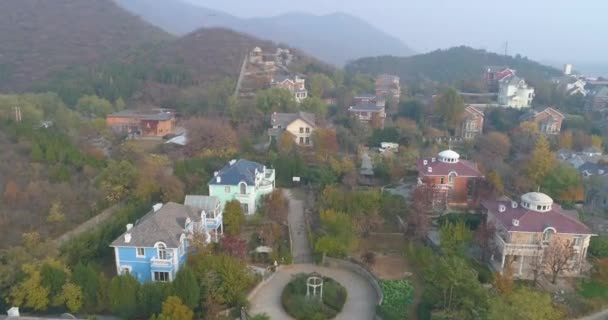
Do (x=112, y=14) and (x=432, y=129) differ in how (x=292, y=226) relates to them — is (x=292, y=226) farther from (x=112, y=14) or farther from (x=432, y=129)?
(x=112, y=14)

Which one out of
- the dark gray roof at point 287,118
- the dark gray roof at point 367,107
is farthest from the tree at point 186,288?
the dark gray roof at point 367,107

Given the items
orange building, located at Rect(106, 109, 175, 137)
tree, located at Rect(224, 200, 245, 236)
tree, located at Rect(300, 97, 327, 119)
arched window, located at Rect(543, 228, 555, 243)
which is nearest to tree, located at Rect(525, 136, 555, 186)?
arched window, located at Rect(543, 228, 555, 243)

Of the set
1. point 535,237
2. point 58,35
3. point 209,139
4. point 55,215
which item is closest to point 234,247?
point 55,215

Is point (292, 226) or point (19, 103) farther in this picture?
point (19, 103)

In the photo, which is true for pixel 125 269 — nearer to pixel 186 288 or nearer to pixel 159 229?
pixel 159 229

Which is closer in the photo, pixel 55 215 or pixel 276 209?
pixel 55 215

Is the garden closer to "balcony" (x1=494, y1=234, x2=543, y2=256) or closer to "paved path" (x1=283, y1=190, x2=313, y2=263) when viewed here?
"paved path" (x1=283, y1=190, x2=313, y2=263)

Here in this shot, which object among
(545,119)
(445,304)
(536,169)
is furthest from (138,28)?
(445,304)
